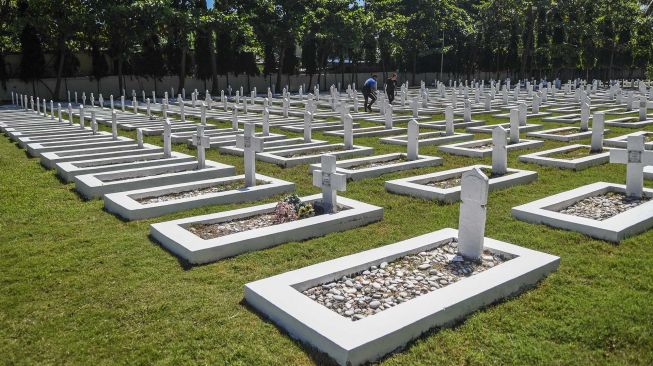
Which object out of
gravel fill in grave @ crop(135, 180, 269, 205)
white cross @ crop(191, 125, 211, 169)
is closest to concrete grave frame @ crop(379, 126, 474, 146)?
white cross @ crop(191, 125, 211, 169)

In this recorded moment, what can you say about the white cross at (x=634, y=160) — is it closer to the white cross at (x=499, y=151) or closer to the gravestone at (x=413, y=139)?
the white cross at (x=499, y=151)

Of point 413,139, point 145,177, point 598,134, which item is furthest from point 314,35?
point 145,177

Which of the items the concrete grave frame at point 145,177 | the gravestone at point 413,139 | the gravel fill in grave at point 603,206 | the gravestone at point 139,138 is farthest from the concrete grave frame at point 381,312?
the gravestone at point 139,138

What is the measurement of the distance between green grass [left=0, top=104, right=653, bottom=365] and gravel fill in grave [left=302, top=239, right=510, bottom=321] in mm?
497

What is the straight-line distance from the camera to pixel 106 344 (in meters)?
3.95

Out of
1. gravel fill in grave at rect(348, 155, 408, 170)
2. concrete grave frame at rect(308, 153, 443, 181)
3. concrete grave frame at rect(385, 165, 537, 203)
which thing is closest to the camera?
concrete grave frame at rect(385, 165, 537, 203)

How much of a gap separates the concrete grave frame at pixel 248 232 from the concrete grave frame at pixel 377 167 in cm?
221

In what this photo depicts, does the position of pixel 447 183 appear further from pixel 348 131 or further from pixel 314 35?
pixel 314 35

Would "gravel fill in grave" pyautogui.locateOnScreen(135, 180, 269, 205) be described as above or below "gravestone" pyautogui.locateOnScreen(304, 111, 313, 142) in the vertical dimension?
below

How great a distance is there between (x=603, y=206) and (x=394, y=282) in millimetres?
4016

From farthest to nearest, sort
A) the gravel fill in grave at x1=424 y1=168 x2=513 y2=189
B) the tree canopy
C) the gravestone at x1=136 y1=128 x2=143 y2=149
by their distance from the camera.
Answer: the tree canopy < the gravestone at x1=136 y1=128 x2=143 y2=149 < the gravel fill in grave at x1=424 y1=168 x2=513 y2=189

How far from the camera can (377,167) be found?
33.2ft

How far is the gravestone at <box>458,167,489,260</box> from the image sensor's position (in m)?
5.26

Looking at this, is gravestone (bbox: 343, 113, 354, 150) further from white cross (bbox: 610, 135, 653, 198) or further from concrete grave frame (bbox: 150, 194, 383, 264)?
white cross (bbox: 610, 135, 653, 198)
